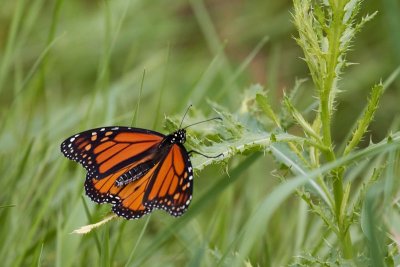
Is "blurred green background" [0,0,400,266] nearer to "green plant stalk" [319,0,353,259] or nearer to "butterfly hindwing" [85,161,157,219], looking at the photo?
"butterfly hindwing" [85,161,157,219]

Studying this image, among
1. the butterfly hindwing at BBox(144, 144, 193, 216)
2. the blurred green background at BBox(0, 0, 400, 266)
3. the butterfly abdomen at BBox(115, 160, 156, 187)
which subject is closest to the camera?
the butterfly hindwing at BBox(144, 144, 193, 216)

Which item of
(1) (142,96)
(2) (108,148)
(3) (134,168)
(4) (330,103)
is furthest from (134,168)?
(1) (142,96)

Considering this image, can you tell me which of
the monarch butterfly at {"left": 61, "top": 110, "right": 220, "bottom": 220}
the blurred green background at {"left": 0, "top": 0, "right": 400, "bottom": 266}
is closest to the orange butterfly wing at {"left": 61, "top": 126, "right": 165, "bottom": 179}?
the monarch butterfly at {"left": 61, "top": 110, "right": 220, "bottom": 220}

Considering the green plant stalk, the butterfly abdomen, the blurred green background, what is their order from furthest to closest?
1. the blurred green background
2. the butterfly abdomen
3. the green plant stalk

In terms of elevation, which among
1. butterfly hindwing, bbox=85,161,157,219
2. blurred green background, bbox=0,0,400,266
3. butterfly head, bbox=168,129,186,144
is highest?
butterfly head, bbox=168,129,186,144

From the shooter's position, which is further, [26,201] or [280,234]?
[280,234]

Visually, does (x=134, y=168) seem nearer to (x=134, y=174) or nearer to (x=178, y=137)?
(x=134, y=174)

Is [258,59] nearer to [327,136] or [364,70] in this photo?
[364,70]

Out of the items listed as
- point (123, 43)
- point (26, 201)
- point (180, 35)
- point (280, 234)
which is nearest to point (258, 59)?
point (180, 35)
